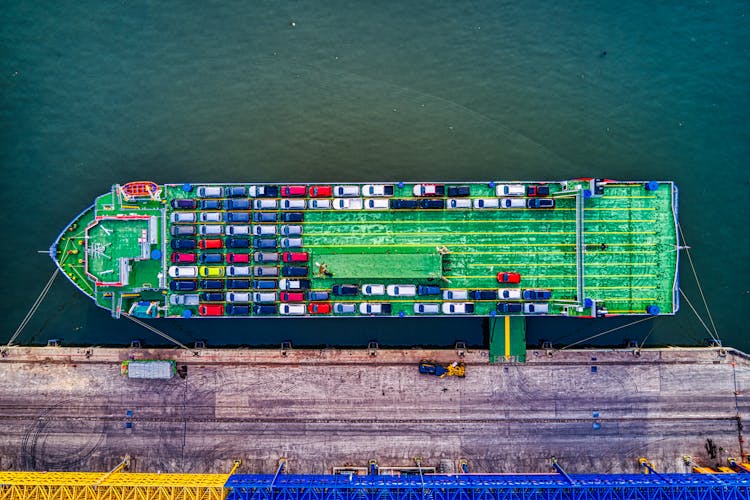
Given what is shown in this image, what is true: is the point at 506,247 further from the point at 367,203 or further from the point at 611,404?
the point at 611,404

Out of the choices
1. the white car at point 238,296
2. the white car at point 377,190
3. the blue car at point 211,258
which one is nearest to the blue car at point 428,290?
the white car at point 377,190

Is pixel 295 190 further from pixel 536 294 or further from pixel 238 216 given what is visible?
pixel 536 294

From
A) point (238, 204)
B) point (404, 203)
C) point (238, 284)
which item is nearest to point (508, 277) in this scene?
point (404, 203)

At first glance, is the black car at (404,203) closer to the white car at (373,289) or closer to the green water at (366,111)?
the green water at (366,111)

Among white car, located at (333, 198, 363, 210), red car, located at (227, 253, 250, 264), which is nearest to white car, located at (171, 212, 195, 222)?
red car, located at (227, 253, 250, 264)

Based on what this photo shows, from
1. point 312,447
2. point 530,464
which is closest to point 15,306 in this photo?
point 312,447
